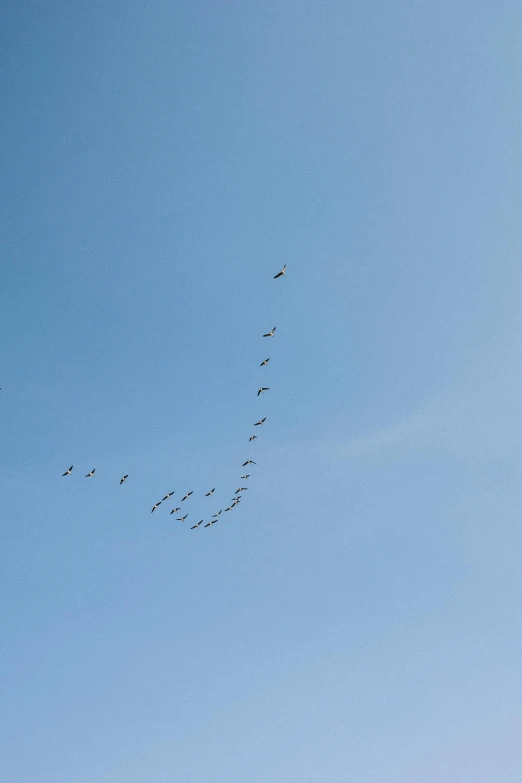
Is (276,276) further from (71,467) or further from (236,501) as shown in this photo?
(71,467)

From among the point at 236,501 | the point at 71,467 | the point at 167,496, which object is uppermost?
the point at 71,467

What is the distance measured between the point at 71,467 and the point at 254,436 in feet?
150

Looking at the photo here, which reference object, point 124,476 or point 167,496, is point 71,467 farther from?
point 167,496

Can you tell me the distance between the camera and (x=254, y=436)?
134 meters

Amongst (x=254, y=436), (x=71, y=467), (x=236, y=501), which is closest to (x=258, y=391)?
(x=254, y=436)

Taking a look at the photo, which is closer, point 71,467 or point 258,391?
point 258,391

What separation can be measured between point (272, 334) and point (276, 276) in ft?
55.5

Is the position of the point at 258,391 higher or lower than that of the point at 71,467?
lower

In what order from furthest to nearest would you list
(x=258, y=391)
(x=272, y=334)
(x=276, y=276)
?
(x=258, y=391) < (x=272, y=334) < (x=276, y=276)

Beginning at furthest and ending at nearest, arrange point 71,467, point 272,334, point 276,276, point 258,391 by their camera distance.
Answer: point 71,467 → point 258,391 → point 272,334 → point 276,276

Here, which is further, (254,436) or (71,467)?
(71,467)

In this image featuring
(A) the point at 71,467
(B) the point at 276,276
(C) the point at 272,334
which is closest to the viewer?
(B) the point at 276,276

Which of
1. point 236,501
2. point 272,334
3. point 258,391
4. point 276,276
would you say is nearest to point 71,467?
point 236,501

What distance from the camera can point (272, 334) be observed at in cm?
12188
